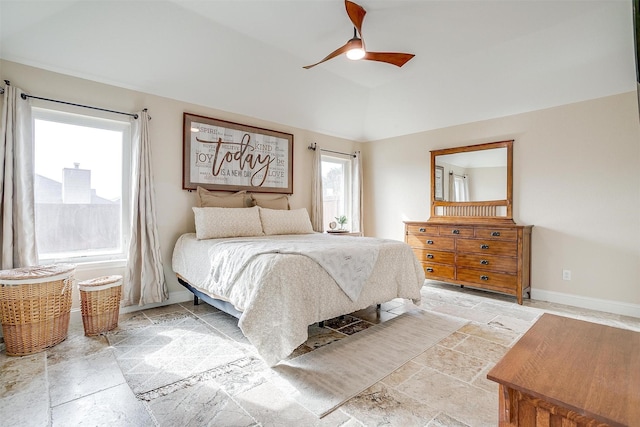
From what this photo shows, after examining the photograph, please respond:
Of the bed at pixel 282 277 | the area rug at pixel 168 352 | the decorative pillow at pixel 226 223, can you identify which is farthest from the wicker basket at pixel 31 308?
the decorative pillow at pixel 226 223

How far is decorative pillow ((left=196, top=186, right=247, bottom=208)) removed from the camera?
12.4 feet

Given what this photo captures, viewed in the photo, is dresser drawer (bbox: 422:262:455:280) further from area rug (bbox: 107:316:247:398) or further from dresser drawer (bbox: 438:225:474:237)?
area rug (bbox: 107:316:247:398)

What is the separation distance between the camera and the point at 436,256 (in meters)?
4.41

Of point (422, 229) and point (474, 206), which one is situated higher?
point (474, 206)

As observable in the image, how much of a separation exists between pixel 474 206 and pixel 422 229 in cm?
78

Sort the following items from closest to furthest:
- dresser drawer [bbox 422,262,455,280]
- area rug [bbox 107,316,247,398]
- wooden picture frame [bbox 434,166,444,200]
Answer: area rug [bbox 107,316,247,398]
dresser drawer [bbox 422,262,455,280]
wooden picture frame [bbox 434,166,444,200]

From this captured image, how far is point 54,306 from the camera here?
8.12 feet

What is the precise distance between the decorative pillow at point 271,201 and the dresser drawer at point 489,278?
259cm

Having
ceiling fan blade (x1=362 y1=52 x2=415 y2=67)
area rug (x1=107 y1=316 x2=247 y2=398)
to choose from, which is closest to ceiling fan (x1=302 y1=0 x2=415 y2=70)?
ceiling fan blade (x1=362 y1=52 x2=415 y2=67)

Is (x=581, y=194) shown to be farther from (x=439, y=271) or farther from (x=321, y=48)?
(x=321, y=48)

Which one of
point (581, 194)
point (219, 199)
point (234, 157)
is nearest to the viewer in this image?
point (581, 194)

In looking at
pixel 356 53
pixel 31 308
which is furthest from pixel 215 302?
pixel 356 53

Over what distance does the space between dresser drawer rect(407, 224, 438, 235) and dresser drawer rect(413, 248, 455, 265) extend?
0.26 meters

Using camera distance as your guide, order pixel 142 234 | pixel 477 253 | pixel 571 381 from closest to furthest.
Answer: pixel 571 381 < pixel 142 234 < pixel 477 253
